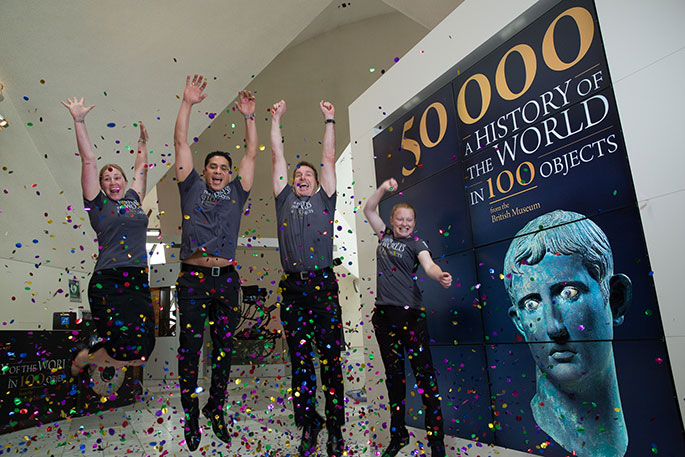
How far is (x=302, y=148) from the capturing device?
10.4 m

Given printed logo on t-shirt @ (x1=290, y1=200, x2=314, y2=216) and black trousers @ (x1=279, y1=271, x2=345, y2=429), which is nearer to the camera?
black trousers @ (x1=279, y1=271, x2=345, y2=429)

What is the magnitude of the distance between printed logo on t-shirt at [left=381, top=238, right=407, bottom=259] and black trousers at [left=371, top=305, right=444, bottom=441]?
1.19 feet

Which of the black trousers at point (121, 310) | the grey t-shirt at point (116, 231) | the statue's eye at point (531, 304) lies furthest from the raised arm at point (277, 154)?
the statue's eye at point (531, 304)

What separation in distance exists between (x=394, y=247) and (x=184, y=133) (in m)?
1.55

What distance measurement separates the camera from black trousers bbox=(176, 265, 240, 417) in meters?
2.77

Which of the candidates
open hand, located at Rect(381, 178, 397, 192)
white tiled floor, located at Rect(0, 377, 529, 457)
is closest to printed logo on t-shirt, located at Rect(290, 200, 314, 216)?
open hand, located at Rect(381, 178, 397, 192)

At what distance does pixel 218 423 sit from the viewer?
276cm

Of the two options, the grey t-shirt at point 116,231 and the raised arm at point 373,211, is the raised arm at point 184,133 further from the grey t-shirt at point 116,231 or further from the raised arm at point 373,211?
the raised arm at point 373,211

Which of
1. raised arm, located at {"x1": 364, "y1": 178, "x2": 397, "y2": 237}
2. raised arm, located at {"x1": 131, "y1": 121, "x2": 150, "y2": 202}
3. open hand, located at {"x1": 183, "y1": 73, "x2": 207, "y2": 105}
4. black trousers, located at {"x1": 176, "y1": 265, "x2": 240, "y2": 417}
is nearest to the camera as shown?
black trousers, located at {"x1": 176, "y1": 265, "x2": 240, "y2": 417}

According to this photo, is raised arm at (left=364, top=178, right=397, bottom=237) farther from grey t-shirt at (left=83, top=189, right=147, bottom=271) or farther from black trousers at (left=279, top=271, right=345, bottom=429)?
grey t-shirt at (left=83, top=189, right=147, bottom=271)

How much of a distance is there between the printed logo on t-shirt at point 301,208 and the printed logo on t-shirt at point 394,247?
57 cm

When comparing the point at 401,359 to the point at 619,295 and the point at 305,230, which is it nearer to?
the point at 305,230

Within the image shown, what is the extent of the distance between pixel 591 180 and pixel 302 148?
840cm

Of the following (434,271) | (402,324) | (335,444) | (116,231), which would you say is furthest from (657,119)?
(116,231)
